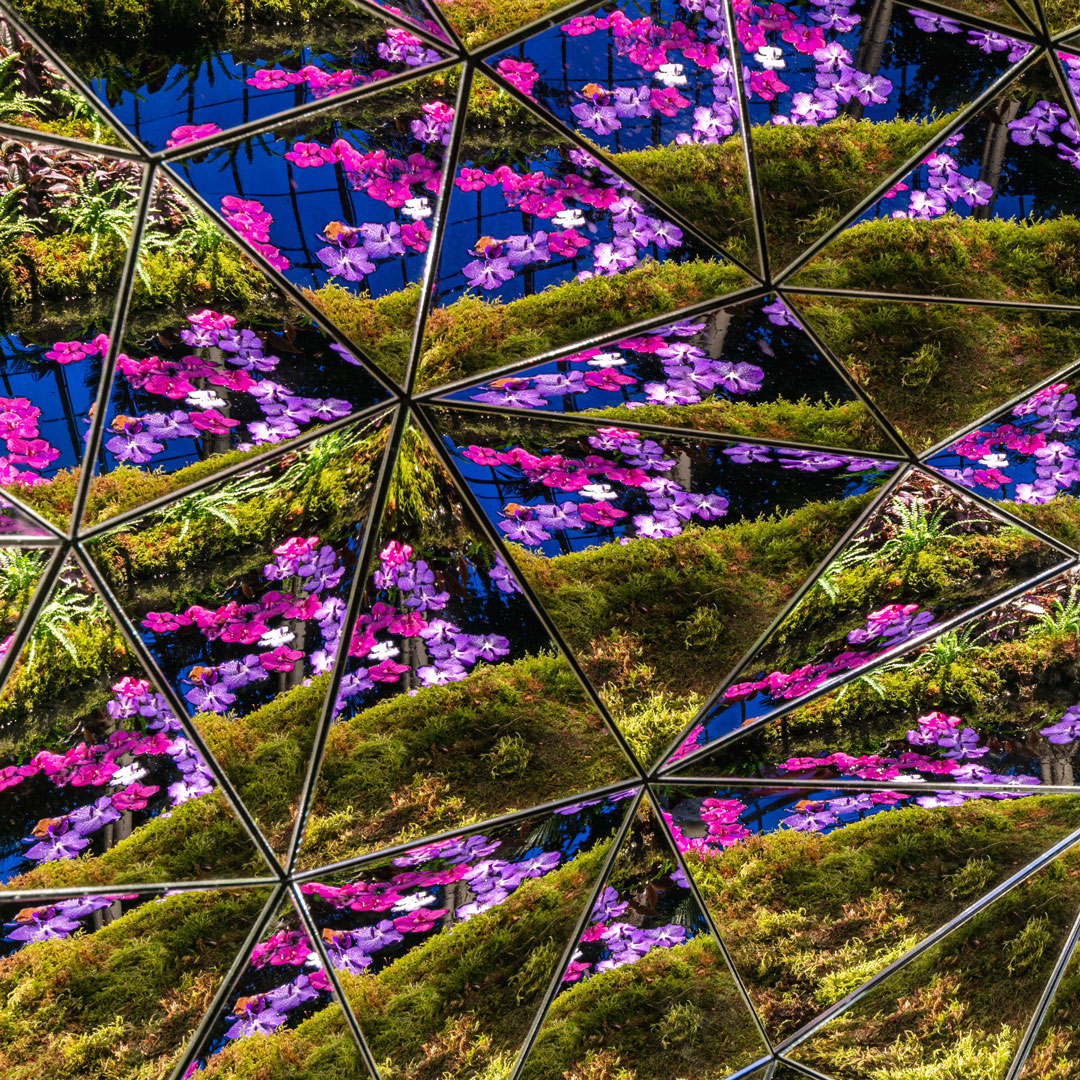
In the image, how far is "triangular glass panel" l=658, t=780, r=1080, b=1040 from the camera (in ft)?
30.7

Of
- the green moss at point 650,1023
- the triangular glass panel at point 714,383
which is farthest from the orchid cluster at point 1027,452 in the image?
the green moss at point 650,1023

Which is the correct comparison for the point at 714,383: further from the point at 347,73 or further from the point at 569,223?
the point at 347,73

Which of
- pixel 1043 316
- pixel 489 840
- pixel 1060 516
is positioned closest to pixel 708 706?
pixel 489 840

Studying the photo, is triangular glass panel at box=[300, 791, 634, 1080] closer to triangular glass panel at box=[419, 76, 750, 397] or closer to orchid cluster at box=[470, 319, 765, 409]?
orchid cluster at box=[470, 319, 765, 409]

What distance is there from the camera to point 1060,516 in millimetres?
9023

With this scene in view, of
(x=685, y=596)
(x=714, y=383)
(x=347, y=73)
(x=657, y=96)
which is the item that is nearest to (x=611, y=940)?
(x=685, y=596)

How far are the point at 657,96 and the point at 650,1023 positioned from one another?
290 inches

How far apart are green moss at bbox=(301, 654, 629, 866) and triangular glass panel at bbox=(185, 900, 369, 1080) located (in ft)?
2.41

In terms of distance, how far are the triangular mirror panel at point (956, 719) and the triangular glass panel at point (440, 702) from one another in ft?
4.13

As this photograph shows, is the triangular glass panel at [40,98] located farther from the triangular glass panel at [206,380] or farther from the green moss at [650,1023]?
the green moss at [650,1023]

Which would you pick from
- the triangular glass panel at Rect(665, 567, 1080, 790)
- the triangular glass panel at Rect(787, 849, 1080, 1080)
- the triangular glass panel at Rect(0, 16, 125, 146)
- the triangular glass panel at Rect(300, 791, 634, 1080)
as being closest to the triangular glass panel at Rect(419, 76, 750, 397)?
the triangular glass panel at Rect(0, 16, 125, 146)

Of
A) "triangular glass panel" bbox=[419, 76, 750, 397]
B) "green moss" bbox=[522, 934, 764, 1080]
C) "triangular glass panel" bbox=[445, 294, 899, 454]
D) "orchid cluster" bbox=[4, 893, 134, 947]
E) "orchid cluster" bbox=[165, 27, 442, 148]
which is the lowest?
"green moss" bbox=[522, 934, 764, 1080]

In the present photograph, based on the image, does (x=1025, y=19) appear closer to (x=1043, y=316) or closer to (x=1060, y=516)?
(x=1043, y=316)

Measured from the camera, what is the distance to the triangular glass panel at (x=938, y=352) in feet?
26.8
